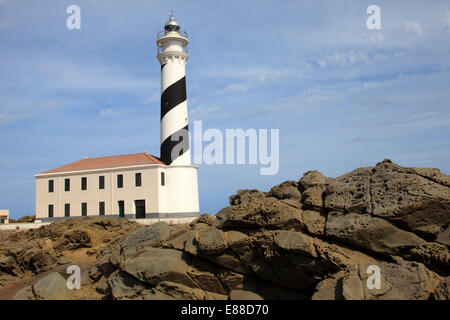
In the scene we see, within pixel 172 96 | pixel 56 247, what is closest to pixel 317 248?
pixel 56 247

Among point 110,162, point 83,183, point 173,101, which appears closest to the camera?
point 173,101

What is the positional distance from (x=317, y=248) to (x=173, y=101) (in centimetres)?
2183

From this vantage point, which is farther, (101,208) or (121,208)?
(101,208)

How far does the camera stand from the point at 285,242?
7.70 m

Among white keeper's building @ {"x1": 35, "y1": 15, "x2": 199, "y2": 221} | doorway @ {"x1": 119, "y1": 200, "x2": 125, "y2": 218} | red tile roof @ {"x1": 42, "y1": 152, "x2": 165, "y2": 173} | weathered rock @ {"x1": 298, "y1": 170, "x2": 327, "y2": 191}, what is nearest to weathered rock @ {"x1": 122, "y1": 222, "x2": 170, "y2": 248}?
weathered rock @ {"x1": 298, "y1": 170, "x2": 327, "y2": 191}

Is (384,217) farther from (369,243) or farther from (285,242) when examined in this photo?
(285,242)

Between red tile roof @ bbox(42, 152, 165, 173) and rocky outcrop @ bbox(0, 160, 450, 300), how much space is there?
1959cm

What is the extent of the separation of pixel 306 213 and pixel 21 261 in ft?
32.4

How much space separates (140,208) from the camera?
92.6 ft

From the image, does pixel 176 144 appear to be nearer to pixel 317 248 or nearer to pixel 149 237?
pixel 149 237

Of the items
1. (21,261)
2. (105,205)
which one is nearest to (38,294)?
(21,261)

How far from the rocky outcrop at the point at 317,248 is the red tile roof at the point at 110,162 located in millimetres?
19589

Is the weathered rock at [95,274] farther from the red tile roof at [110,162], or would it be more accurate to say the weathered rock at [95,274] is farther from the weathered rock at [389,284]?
the red tile roof at [110,162]

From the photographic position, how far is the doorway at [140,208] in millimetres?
28078
